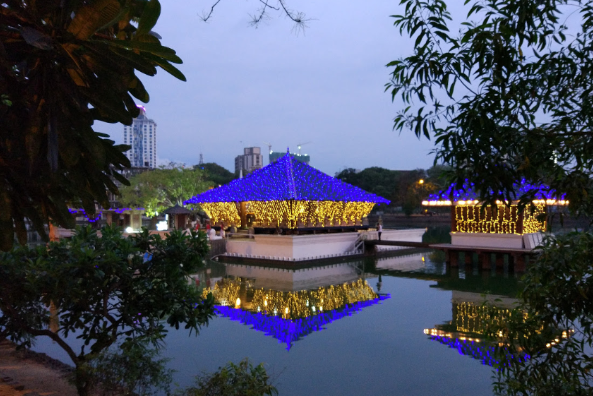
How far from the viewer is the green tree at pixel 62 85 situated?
201 centimetres

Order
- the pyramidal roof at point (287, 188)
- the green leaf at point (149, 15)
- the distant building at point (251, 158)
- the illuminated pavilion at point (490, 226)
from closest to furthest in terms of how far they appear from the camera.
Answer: the green leaf at point (149, 15) → the illuminated pavilion at point (490, 226) → the pyramidal roof at point (287, 188) → the distant building at point (251, 158)

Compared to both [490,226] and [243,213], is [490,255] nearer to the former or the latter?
[490,226]

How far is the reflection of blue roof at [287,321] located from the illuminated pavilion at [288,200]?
373 inches

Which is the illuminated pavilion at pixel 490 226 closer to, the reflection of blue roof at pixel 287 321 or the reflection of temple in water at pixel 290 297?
the reflection of temple in water at pixel 290 297

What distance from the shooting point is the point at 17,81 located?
226cm

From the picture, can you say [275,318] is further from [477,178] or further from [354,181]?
[354,181]

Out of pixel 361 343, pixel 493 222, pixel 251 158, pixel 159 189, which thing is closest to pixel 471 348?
pixel 361 343

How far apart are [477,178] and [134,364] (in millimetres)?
3050

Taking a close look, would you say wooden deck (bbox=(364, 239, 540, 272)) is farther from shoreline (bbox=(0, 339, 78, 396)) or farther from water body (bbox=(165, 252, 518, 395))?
shoreline (bbox=(0, 339, 78, 396))

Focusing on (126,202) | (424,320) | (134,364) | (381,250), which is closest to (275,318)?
(424,320)

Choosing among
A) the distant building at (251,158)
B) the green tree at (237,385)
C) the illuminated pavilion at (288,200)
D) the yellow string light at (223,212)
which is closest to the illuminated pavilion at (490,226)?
the illuminated pavilion at (288,200)

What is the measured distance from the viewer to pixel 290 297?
39.2 ft

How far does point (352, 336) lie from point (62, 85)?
7.15 meters

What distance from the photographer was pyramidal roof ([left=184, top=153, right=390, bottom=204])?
2022 cm
